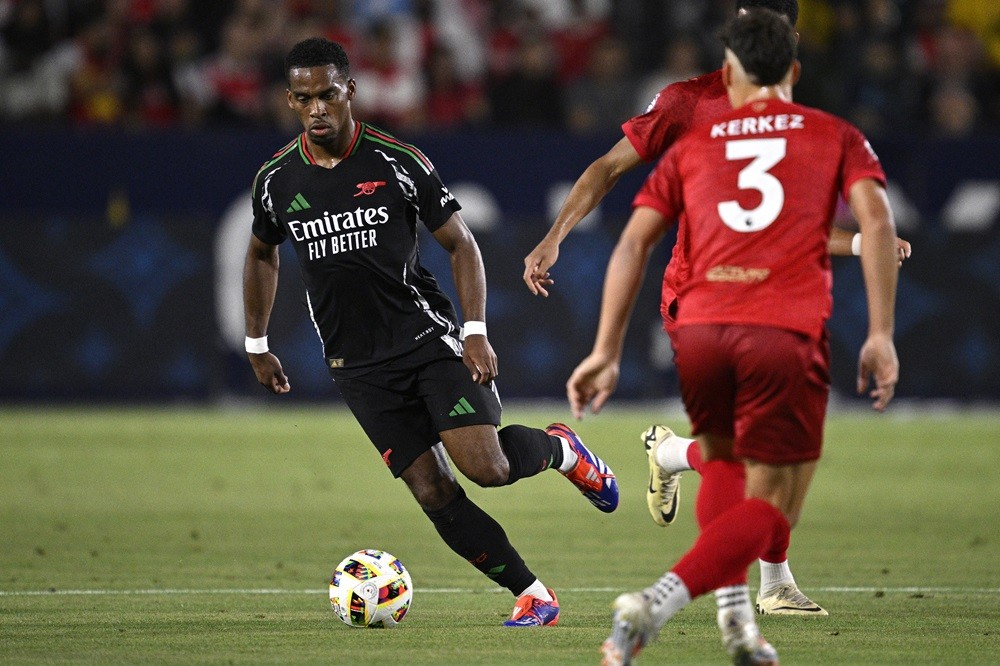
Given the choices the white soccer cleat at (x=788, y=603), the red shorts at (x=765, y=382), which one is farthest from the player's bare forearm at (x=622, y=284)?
the white soccer cleat at (x=788, y=603)

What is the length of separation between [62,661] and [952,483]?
775 cm

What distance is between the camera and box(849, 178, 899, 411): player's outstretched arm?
4.79 metres

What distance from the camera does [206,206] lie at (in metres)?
17.0

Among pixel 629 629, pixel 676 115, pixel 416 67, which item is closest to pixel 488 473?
pixel 676 115

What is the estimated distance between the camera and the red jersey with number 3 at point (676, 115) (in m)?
6.36

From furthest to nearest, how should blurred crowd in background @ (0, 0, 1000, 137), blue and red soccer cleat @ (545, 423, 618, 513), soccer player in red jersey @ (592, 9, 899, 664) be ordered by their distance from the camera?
blurred crowd in background @ (0, 0, 1000, 137), blue and red soccer cleat @ (545, 423, 618, 513), soccer player in red jersey @ (592, 9, 899, 664)

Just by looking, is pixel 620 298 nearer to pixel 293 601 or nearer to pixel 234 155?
pixel 293 601

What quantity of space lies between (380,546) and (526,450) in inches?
88.3

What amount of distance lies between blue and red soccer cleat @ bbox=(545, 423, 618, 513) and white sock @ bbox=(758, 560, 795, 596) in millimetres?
947

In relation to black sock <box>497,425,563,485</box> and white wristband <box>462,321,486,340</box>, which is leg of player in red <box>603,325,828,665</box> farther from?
black sock <box>497,425,563,485</box>

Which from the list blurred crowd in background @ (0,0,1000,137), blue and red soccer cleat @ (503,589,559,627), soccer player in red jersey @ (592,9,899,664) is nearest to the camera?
soccer player in red jersey @ (592,9,899,664)

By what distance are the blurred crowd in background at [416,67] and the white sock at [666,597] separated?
12608 millimetres

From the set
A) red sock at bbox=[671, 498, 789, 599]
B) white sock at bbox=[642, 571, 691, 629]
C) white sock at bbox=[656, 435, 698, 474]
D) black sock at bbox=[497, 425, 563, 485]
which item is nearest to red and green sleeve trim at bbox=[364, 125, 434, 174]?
black sock at bbox=[497, 425, 563, 485]

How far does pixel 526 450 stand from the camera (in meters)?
6.77
